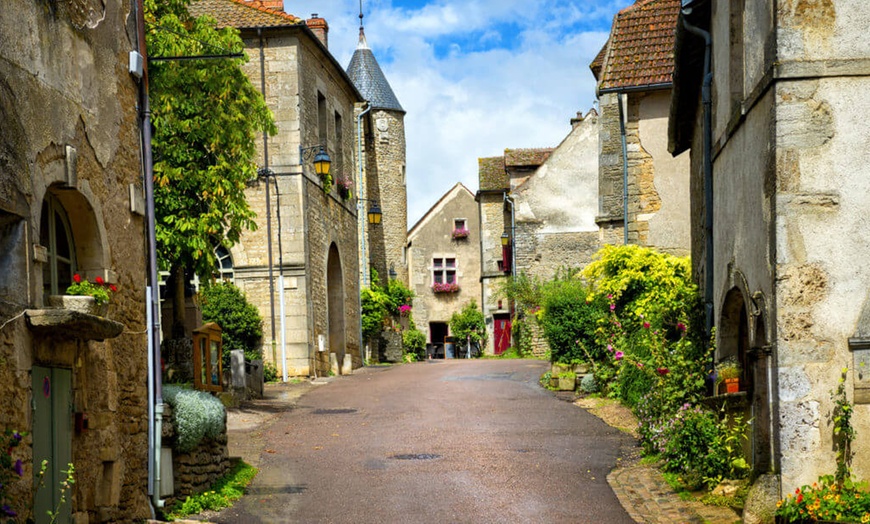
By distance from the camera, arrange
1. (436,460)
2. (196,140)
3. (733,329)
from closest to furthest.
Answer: (733,329) → (436,460) → (196,140)

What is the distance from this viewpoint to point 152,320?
35.3 feet

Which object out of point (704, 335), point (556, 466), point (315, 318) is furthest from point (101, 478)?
point (315, 318)

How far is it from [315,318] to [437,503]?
1462 centimetres

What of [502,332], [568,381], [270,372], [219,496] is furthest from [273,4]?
[502,332]

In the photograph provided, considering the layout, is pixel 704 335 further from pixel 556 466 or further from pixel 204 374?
pixel 204 374

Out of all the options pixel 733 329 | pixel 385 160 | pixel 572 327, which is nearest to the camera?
pixel 733 329

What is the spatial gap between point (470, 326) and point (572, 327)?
26670 millimetres

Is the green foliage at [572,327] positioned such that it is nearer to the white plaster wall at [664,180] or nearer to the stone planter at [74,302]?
the white plaster wall at [664,180]

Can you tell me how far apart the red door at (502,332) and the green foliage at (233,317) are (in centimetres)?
2150

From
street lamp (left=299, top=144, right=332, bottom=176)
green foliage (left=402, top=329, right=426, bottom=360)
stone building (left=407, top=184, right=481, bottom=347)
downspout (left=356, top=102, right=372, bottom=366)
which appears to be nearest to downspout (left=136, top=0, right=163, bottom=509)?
street lamp (left=299, top=144, right=332, bottom=176)

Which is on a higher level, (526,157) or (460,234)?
(526,157)

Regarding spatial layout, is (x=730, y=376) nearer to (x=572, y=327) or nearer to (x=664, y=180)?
(x=664, y=180)

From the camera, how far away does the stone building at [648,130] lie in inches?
734

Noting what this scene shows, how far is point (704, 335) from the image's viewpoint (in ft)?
41.4
